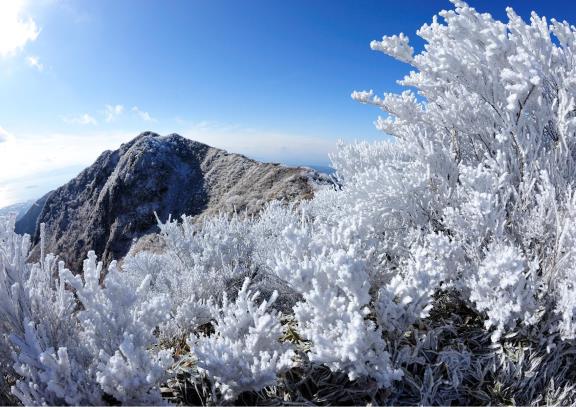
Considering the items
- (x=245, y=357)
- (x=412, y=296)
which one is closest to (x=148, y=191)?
(x=245, y=357)

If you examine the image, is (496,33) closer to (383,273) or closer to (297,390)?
(383,273)

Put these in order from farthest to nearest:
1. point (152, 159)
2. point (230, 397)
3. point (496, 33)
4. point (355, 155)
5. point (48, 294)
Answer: point (152, 159), point (355, 155), point (496, 33), point (48, 294), point (230, 397)

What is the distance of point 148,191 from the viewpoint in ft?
65.4

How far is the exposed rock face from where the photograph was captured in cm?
1711

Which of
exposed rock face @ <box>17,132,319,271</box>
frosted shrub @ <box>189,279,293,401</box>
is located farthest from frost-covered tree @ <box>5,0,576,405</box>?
exposed rock face @ <box>17,132,319,271</box>

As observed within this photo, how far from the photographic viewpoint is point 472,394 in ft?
6.23

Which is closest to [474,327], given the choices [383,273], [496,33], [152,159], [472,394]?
[472,394]

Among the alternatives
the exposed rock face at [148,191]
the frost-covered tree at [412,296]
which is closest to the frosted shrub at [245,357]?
the frost-covered tree at [412,296]

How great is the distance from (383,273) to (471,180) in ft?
2.62

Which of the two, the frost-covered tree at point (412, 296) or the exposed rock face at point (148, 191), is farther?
the exposed rock face at point (148, 191)

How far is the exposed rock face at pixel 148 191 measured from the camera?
17109 millimetres

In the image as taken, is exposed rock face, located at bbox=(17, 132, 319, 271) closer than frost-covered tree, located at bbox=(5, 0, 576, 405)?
No

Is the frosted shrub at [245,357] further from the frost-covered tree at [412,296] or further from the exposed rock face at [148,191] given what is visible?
the exposed rock face at [148,191]

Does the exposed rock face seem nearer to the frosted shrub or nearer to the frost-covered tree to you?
the frost-covered tree
